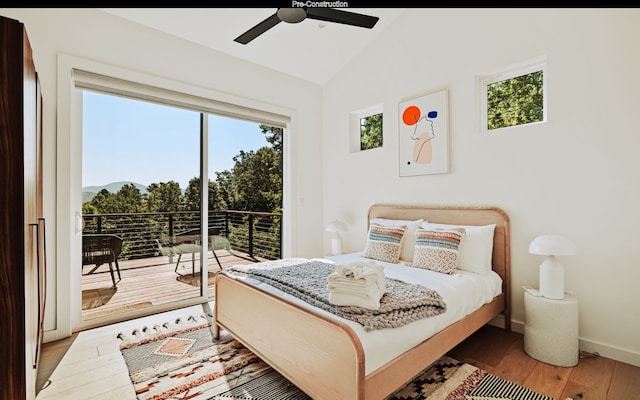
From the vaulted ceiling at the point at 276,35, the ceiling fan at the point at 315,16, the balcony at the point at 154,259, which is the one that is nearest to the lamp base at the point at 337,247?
the balcony at the point at 154,259

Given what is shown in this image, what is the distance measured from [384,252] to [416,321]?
1.29 metres

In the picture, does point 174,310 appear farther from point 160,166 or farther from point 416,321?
point 416,321

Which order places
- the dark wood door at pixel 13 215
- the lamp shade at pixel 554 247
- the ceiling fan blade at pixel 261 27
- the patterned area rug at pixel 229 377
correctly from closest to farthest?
the dark wood door at pixel 13 215, the patterned area rug at pixel 229 377, the lamp shade at pixel 554 247, the ceiling fan blade at pixel 261 27

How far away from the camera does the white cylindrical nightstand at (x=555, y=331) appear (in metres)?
2.12

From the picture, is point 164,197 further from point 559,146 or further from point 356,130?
point 559,146

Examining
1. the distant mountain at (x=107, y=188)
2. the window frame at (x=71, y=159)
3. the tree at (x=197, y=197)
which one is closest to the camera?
the window frame at (x=71, y=159)

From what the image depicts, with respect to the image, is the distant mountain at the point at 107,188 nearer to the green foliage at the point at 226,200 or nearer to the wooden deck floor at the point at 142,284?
the green foliage at the point at 226,200

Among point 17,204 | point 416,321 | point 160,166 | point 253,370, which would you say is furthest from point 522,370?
point 160,166

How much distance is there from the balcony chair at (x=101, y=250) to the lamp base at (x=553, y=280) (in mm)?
3697

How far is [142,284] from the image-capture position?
10.7ft

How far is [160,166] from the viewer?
3316 mm

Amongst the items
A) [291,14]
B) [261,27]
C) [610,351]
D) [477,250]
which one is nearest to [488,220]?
[477,250]

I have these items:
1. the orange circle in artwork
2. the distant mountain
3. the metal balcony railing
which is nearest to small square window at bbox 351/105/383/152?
the orange circle in artwork

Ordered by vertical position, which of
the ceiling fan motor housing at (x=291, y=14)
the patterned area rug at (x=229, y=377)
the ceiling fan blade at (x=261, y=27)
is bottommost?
the patterned area rug at (x=229, y=377)
